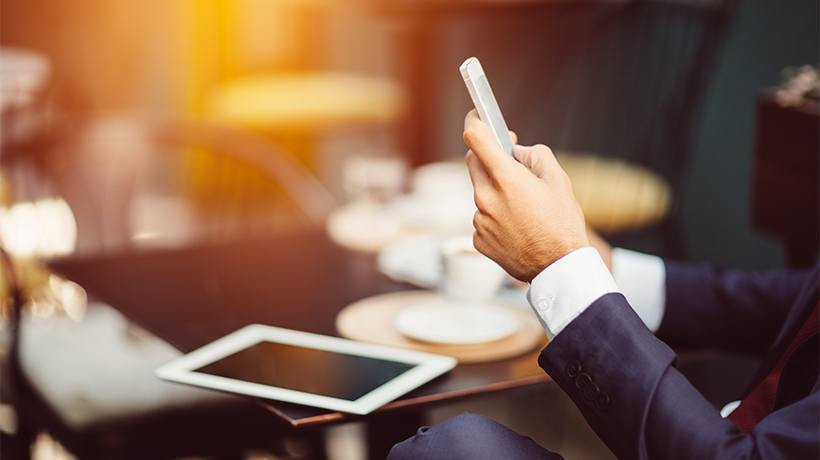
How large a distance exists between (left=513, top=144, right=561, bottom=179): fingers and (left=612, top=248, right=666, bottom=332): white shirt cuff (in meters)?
0.41

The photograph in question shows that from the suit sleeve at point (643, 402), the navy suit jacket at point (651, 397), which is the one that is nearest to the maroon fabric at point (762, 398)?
the navy suit jacket at point (651, 397)

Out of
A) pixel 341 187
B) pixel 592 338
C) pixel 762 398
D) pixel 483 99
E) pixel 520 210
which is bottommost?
pixel 341 187

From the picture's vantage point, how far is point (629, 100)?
3.23m

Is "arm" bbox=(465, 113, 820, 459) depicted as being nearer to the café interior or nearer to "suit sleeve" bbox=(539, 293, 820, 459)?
"suit sleeve" bbox=(539, 293, 820, 459)

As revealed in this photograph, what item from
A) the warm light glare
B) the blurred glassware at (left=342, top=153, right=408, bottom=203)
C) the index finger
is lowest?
the warm light glare

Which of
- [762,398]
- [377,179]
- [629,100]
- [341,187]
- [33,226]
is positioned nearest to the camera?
[762,398]

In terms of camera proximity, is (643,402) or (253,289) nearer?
(643,402)

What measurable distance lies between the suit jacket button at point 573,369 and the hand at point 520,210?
0.10 meters

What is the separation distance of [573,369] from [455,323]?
41 cm

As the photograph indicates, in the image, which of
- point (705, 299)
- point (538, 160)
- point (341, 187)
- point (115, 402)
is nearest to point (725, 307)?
point (705, 299)

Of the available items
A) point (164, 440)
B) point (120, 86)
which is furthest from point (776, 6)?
point (120, 86)

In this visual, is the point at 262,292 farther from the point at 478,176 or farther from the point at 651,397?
the point at 651,397

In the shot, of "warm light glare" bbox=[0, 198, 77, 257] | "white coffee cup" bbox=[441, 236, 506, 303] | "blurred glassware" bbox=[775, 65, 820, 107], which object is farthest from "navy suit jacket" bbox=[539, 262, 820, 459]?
"warm light glare" bbox=[0, 198, 77, 257]

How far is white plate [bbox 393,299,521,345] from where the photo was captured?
4.37 ft
